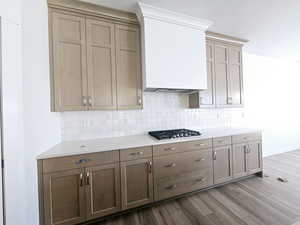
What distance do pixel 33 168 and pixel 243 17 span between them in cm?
314

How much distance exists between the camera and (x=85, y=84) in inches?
67.6

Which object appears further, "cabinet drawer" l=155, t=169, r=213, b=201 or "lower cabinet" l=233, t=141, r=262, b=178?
"lower cabinet" l=233, t=141, r=262, b=178

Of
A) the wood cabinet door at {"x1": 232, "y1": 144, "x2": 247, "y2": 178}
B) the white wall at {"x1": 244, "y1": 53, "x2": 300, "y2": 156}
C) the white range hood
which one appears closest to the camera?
the white range hood

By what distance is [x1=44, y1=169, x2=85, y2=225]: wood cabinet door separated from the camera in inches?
52.6

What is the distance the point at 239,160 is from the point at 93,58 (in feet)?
8.93

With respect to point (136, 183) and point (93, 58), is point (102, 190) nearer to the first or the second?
point (136, 183)

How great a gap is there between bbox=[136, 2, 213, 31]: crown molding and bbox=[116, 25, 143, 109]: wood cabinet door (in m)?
0.25

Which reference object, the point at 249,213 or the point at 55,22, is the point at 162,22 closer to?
the point at 55,22

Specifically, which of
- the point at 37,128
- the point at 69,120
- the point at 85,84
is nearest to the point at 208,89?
the point at 85,84

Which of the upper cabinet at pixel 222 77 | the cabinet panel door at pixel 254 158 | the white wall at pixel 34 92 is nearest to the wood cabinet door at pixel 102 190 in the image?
the white wall at pixel 34 92

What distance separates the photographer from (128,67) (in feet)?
6.30

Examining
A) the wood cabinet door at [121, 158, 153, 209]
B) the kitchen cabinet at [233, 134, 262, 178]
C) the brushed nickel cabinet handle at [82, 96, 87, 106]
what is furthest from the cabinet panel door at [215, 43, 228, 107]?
the brushed nickel cabinet handle at [82, 96, 87, 106]

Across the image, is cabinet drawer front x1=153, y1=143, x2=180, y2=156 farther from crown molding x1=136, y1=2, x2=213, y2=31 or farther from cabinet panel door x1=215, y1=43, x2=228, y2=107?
crown molding x1=136, y1=2, x2=213, y2=31

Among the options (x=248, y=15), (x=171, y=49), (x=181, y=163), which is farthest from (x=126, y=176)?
(x=248, y=15)
